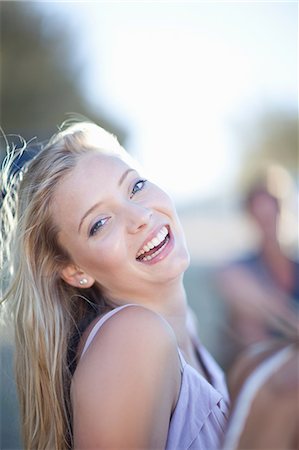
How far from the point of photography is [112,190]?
1.85 meters

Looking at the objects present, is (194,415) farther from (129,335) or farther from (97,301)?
(97,301)

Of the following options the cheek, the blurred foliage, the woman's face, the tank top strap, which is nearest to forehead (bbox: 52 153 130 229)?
the woman's face

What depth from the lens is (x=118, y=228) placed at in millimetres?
1804

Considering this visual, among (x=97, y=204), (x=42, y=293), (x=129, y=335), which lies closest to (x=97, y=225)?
(x=97, y=204)

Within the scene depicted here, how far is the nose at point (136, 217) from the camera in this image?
1.80 metres

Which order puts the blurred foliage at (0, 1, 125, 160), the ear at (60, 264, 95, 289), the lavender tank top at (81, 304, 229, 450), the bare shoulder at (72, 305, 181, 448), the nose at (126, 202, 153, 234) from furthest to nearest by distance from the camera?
the blurred foliage at (0, 1, 125, 160), the ear at (60, 264, 95, 289), the nose at (126, 202, 153, 234), the lavender tank top at (81, 304, 229, 450), the bare shoulder at (72, 305, 181, 448)

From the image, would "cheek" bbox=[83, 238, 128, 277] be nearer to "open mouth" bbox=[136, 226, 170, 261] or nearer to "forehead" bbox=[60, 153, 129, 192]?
"open mouth" bbox=[136, 226, 170, 261]

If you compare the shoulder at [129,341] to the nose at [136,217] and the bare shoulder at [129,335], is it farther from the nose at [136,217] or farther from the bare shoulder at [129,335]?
the nose at [136,217]

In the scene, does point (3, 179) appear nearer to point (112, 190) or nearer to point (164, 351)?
point (112, 190)

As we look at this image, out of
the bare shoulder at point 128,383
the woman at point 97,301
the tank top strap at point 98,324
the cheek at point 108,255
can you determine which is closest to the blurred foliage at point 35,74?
the woman at point 97,301

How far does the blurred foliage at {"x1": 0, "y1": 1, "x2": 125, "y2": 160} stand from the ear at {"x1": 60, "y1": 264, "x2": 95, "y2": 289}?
25.6ft

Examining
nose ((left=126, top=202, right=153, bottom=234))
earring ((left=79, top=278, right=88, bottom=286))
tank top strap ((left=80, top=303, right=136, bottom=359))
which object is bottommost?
earring ((left=79, top=278, right=88, bottom=286))

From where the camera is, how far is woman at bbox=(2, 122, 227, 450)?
60.5 inches

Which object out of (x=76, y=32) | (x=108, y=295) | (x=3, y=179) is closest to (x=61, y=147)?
(x=3, y=179)
